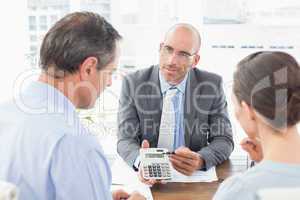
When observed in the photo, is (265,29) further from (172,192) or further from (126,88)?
(172,192)

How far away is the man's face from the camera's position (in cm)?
198

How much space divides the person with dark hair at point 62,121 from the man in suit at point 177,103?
792 millimetres

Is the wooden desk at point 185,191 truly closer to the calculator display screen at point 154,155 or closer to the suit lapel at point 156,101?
the calculator display screen at point 154,155

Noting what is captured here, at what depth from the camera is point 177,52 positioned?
1.98 m

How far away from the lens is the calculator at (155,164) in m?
1.56

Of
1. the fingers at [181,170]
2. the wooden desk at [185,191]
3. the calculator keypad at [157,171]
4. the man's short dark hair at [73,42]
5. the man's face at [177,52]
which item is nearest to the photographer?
the man's short dark hair at [73,42]

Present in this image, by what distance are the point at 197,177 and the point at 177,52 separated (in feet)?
2.17

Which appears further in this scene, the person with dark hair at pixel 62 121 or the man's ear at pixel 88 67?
the man's ear at pixel 88 67

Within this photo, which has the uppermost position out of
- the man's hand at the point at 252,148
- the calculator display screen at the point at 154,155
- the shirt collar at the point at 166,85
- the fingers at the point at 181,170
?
the shirt collar at the point at 166,85

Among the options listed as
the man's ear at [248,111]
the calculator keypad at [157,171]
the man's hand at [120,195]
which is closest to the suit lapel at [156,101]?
the calculator keypad at [157,171]

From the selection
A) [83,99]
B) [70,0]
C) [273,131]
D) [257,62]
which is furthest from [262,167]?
[70,0]

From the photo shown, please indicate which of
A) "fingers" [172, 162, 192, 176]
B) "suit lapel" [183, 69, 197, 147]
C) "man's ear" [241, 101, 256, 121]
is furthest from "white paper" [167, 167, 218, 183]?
"man's ear" [241, 101, 256, 121]

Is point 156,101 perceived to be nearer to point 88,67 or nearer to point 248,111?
point 88,67

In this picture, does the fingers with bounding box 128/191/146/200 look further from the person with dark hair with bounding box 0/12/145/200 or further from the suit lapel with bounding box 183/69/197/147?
the suit lapel with bounding box 183/69/197/147
